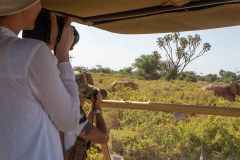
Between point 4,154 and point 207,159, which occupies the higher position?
point 4,154

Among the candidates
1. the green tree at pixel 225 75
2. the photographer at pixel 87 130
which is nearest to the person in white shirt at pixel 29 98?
the photographer at pixel 87 130

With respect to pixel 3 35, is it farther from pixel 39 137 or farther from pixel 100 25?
pixel 100 25

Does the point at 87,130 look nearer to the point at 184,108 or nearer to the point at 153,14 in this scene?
the point at 153,14

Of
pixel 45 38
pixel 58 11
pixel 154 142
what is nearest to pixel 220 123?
pixel 154 142

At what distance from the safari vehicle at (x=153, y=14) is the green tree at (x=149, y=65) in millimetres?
38136

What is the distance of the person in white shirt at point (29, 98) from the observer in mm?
1409

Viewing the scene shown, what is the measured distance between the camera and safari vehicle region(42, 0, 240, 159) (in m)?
2.20

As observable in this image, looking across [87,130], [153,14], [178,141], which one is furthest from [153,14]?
[178,141]

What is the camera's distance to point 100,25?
267 cm

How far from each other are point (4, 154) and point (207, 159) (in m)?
4.42

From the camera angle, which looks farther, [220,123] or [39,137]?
[220,123]

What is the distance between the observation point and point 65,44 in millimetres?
1637

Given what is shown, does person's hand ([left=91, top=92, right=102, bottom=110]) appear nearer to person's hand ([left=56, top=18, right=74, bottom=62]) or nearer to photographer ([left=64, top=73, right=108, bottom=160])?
photographer ([left=64, top=73, right=108, bottom=160])

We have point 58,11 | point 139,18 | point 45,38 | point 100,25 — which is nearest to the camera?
point 45,38
